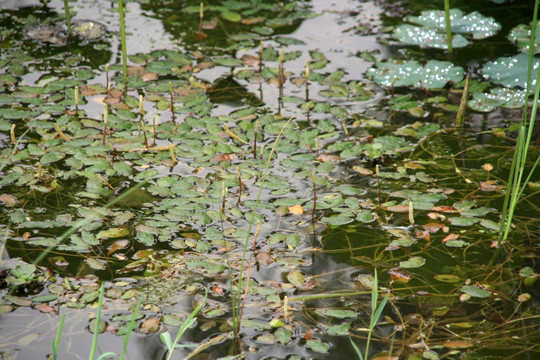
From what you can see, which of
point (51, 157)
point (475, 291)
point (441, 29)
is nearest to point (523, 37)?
point (441, 29)

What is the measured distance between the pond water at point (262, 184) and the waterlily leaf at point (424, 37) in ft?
0.05

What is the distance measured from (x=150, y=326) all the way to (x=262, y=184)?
55 centimetres

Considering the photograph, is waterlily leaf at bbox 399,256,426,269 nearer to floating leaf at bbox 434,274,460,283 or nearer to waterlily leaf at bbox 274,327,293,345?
floating leaf at bbox 434,274,460,283

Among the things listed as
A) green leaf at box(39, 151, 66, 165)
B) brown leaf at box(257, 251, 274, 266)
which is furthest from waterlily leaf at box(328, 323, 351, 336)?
green leaf at box(39, 151, 66, 165)

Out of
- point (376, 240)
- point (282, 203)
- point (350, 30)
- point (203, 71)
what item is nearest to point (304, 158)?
point (282, 203)

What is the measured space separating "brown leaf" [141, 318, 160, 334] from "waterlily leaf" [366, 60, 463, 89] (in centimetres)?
184

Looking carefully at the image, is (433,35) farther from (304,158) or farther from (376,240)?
(376,240)

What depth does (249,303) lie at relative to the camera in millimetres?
1854

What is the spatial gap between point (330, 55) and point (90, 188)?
5.62ft

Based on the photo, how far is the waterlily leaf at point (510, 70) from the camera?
2932 mm

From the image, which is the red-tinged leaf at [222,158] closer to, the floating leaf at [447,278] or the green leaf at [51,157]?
the green leaf at [51,157]

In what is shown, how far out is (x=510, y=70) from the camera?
298cm

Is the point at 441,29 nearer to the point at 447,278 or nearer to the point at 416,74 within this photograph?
the point at 416,74

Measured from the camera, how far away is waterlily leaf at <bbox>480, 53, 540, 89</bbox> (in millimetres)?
2932
